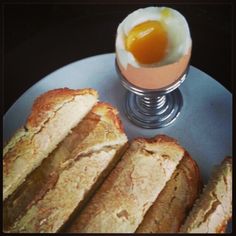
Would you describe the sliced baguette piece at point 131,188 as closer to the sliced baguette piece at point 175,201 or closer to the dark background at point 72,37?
the sliced baguette piece at point 175,201

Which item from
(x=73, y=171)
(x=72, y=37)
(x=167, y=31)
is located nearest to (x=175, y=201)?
(x=73, y=171)

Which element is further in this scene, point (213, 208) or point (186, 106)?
point (186, 106)

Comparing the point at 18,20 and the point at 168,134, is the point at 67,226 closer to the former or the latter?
the point at 168,134

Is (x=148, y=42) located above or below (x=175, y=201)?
above

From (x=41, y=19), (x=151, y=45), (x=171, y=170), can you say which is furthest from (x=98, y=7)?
(x=171, y=170)

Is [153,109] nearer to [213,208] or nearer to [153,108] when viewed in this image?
[153,108]

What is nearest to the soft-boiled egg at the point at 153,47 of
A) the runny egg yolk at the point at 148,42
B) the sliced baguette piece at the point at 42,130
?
the runny egg yolk at the point at 148,42
